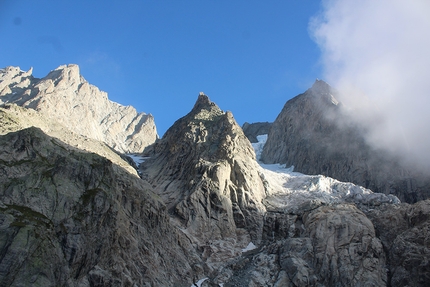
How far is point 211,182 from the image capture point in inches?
3019

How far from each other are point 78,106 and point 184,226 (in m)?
86.4

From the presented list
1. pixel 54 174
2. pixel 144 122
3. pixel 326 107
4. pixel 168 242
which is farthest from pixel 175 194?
pixel 144 122

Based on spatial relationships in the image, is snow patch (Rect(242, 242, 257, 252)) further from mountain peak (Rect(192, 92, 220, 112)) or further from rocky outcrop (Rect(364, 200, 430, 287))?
mountain peak (Rect(192, 92, 220, 112))

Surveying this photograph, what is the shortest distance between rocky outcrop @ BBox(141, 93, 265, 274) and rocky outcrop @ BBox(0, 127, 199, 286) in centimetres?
822

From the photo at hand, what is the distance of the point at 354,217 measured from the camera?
211 ft

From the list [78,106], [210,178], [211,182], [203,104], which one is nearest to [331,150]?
[203,104]

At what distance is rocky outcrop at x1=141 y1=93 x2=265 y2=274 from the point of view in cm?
7088

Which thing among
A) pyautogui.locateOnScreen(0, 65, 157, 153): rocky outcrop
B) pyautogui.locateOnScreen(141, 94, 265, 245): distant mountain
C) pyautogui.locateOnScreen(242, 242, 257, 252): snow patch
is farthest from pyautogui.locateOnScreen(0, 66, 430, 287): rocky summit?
pyautogui.locateOnScreen(0, 65, 157, 153): rocky outcrop

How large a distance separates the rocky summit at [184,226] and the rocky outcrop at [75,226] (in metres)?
0.13

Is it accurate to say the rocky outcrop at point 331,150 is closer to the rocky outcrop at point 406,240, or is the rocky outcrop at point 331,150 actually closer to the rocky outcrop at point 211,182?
the rocky outcrop at point 406,240

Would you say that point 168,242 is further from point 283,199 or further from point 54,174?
point 283,199

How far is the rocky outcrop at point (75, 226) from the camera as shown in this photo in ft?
138

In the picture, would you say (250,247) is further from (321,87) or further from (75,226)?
(321,87)

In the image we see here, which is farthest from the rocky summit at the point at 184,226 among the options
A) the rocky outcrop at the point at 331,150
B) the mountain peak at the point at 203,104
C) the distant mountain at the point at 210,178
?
the mountain peak at the point at 203,104
